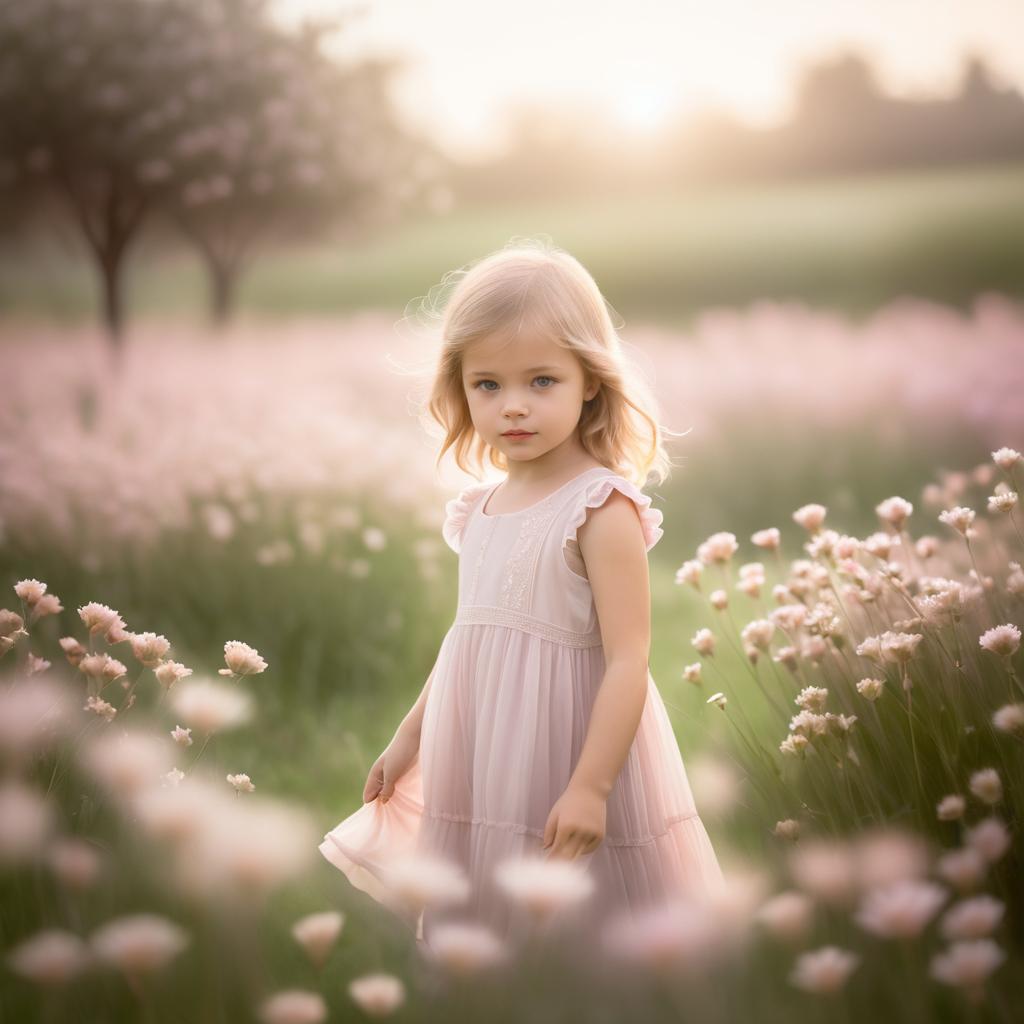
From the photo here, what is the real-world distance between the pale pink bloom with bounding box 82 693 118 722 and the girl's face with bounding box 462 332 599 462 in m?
0.92

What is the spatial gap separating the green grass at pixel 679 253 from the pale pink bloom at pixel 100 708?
825 cm

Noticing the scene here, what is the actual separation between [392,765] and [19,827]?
113cm

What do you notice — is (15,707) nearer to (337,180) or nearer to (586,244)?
(337,180)

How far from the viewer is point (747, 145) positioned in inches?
481

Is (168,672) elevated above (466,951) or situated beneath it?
elevated above

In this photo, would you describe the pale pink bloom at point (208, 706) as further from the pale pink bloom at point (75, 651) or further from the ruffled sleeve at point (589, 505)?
the ruffled sleeve at point (589, 505)

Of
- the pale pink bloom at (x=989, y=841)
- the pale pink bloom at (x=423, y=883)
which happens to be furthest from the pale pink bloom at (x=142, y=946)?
the pale pink bloom at (x=989, y=841)

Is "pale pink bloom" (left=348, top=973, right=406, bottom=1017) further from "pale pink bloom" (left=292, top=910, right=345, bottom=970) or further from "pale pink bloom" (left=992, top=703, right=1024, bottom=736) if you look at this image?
"pale pink bloom" (left=992, top=703, right=1024, bottom=736)

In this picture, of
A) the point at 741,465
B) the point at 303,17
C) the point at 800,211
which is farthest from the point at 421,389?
the point at 800,211

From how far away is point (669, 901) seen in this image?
198 cm

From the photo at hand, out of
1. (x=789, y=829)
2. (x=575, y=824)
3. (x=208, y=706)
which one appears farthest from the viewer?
(x=789, y=829)

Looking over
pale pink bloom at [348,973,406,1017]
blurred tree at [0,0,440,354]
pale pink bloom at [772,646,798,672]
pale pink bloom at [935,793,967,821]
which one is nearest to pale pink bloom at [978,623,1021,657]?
pale pink bloom at [935,793,967,821]

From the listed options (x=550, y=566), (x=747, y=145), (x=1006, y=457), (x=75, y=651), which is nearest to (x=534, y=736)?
(x=550, y=566)

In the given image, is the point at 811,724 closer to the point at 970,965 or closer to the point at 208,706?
the point at 970,965
